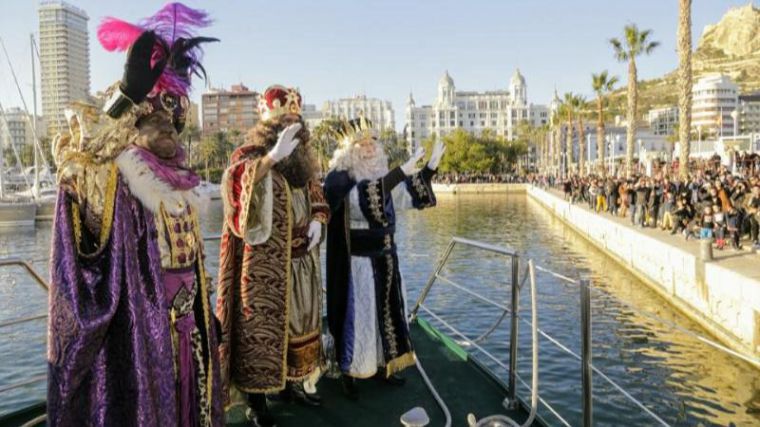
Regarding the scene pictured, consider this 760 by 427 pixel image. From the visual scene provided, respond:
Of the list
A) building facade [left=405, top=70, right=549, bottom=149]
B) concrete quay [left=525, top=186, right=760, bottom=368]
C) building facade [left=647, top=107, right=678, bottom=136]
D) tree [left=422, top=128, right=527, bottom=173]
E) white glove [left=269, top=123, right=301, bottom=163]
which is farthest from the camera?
building facade [left=405, top=70, right=549, bottom=149]

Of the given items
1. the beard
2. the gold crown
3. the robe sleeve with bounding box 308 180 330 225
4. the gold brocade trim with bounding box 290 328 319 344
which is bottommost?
the gold brocade trim with bounding box 290 328 319 344

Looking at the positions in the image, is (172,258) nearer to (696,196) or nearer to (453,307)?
(453,307)

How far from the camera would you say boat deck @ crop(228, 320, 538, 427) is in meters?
3.69

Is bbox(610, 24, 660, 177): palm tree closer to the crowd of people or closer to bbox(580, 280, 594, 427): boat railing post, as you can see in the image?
the crowd of people

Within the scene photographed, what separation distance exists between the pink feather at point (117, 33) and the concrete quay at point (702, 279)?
5.81m

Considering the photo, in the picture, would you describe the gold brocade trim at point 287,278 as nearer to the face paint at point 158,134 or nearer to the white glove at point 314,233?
the white glove at point 314,233

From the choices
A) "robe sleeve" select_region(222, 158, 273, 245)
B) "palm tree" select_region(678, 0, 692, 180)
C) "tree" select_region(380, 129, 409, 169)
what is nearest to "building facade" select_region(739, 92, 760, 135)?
"tree" select_region(380, 129, 409, 169)

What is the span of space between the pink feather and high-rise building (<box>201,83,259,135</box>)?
148 m

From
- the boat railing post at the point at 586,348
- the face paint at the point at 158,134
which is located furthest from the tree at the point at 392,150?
the face paint at the point at 158,134

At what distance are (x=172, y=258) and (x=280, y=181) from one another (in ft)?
3.78

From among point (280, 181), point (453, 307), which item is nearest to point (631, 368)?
point (453, 307)

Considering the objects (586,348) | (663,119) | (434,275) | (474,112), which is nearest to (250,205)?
(586,348)

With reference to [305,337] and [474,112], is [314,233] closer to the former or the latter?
[305,337]

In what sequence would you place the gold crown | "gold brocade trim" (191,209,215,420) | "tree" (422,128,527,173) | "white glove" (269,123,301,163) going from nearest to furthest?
"gold brocade trim" (191,209,215,420), "white glove" (269,123,301,163), the gold crown, "tree" (422,128,527,173)
